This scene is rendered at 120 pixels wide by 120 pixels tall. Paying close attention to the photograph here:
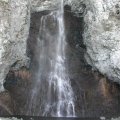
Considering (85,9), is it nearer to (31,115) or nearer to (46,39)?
(46,39)

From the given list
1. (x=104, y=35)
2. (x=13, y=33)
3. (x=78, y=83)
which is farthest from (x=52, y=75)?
(x=104, y=35)

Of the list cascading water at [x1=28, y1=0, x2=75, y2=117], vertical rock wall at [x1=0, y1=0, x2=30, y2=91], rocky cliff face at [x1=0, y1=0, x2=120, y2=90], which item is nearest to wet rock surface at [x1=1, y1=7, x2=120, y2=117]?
cascading water at [x1=28, y1=0, x2=75, y2=117]

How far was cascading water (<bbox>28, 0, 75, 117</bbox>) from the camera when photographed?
21.6 metres

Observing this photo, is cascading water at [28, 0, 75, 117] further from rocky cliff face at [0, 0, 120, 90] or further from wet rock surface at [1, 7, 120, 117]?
rocky cliff face at [0, 0, 120, 90]

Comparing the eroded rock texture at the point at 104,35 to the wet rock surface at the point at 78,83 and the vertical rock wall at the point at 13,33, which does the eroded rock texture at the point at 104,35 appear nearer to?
the wet rock surface at the point at 78,83

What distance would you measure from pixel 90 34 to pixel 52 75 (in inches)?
142

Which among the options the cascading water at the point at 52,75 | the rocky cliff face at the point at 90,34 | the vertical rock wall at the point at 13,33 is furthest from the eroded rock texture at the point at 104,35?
the vertical rock wall at the point at 13,33

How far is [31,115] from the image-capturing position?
21.3m

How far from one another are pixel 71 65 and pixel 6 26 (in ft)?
16.5

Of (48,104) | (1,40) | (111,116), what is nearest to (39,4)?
(1,40)

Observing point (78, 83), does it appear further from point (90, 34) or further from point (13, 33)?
point (13, 33)

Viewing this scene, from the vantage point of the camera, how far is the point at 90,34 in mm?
22375

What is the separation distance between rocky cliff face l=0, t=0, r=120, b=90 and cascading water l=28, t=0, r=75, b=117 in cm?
135

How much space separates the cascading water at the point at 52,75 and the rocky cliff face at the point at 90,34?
135 cm
